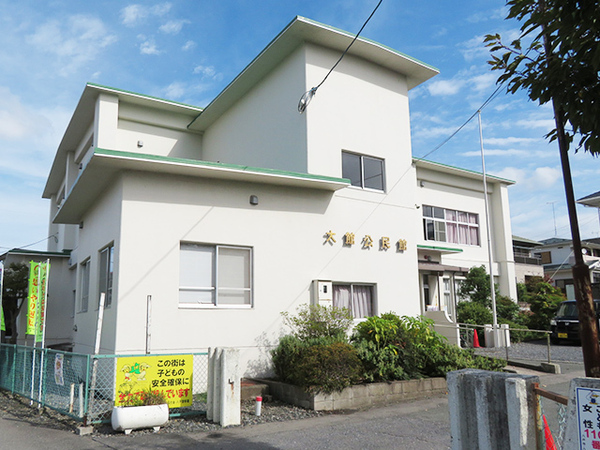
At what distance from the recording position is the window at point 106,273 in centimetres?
1217

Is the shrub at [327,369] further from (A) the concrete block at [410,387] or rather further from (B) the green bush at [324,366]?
(A) the concrete block at [410,387]

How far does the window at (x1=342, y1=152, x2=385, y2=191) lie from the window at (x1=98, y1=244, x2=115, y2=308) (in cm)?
657

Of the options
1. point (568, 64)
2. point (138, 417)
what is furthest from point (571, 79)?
point (138, 417)

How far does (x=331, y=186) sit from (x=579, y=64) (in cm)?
888

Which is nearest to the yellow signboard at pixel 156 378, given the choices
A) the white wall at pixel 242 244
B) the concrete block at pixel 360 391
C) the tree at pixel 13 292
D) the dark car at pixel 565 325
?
the white wall at pixel 242 244

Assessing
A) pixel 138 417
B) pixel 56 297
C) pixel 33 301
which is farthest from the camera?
pixel 56 297

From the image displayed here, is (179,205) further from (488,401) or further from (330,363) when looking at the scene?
(488,401)

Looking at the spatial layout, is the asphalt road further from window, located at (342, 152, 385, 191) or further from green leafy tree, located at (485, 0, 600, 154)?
window, located at (342, 152, 385, 191)

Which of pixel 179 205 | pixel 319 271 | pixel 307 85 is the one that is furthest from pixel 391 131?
pixel 179 205

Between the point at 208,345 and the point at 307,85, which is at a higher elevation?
the point at 307,85

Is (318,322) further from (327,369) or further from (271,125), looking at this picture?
(271,125)

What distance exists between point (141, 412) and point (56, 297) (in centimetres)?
1409

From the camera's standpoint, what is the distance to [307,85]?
13.7 metres

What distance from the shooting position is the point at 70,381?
29.5 ft
